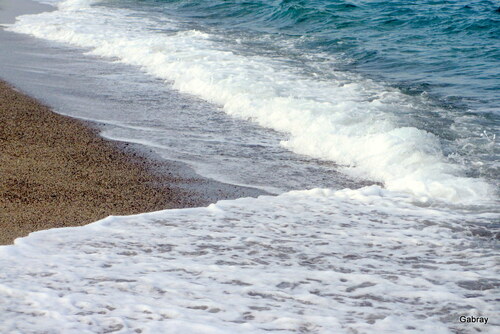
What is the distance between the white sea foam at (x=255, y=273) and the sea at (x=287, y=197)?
14 mm

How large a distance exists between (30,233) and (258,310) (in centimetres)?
196

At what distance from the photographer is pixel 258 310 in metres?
3.96

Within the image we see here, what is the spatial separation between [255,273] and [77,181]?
2.55 metres

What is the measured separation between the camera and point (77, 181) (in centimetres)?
642

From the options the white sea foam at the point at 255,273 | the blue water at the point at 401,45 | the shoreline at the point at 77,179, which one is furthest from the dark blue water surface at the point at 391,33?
the white sea foam at the point at 255,273

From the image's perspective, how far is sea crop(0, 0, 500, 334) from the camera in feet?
A: 13.1

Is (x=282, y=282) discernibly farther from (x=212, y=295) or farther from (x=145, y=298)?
(x=145, y=298)

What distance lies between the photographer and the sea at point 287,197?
157 inches

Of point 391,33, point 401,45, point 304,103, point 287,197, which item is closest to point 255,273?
point 287,197

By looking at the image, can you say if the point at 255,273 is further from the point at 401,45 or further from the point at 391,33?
the point at 391,33

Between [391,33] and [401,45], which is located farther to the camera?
[391,33]

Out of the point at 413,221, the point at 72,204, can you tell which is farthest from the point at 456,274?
the point at 72,204

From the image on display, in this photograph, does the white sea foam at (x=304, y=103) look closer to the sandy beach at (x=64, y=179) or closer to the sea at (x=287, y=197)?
the sea at (x=287, y=197)

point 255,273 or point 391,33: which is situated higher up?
point 391,33
